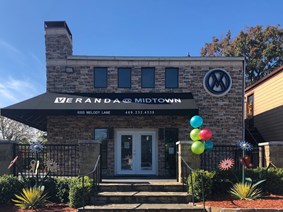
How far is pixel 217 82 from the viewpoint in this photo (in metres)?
16.1

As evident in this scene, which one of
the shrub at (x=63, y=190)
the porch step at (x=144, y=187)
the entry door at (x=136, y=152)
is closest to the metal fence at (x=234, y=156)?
the porch step at (x=144, y=187)

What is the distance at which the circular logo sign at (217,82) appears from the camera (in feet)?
52.9

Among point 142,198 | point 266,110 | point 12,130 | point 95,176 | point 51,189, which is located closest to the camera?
point 142,198

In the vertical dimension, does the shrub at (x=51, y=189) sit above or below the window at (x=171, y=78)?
below

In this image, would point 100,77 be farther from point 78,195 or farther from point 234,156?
point 78,195

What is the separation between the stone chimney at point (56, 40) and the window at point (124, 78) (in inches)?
106

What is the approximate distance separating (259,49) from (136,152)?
21522 mm

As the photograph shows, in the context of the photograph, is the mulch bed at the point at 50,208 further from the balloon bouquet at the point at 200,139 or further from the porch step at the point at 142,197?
the balloon bouquet at the point at 200,139

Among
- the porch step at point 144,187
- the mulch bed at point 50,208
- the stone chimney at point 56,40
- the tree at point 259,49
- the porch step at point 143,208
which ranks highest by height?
the tree at point 259,49

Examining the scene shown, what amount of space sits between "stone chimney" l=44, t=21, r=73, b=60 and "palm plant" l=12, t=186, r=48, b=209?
778cm

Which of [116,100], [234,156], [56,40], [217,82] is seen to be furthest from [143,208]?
[56,40]

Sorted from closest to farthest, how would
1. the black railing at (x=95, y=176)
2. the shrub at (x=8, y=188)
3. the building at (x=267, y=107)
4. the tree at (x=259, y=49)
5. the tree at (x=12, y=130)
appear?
the shrub at (x=8, y=188), the black railing at (x=95, y=176), the building at (x=267, y=107), the tree at (x=259, y=49), the tree at (x=12, y=130)

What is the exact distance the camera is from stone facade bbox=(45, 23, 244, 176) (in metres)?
15.9

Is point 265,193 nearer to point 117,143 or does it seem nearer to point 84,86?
point 117,143
